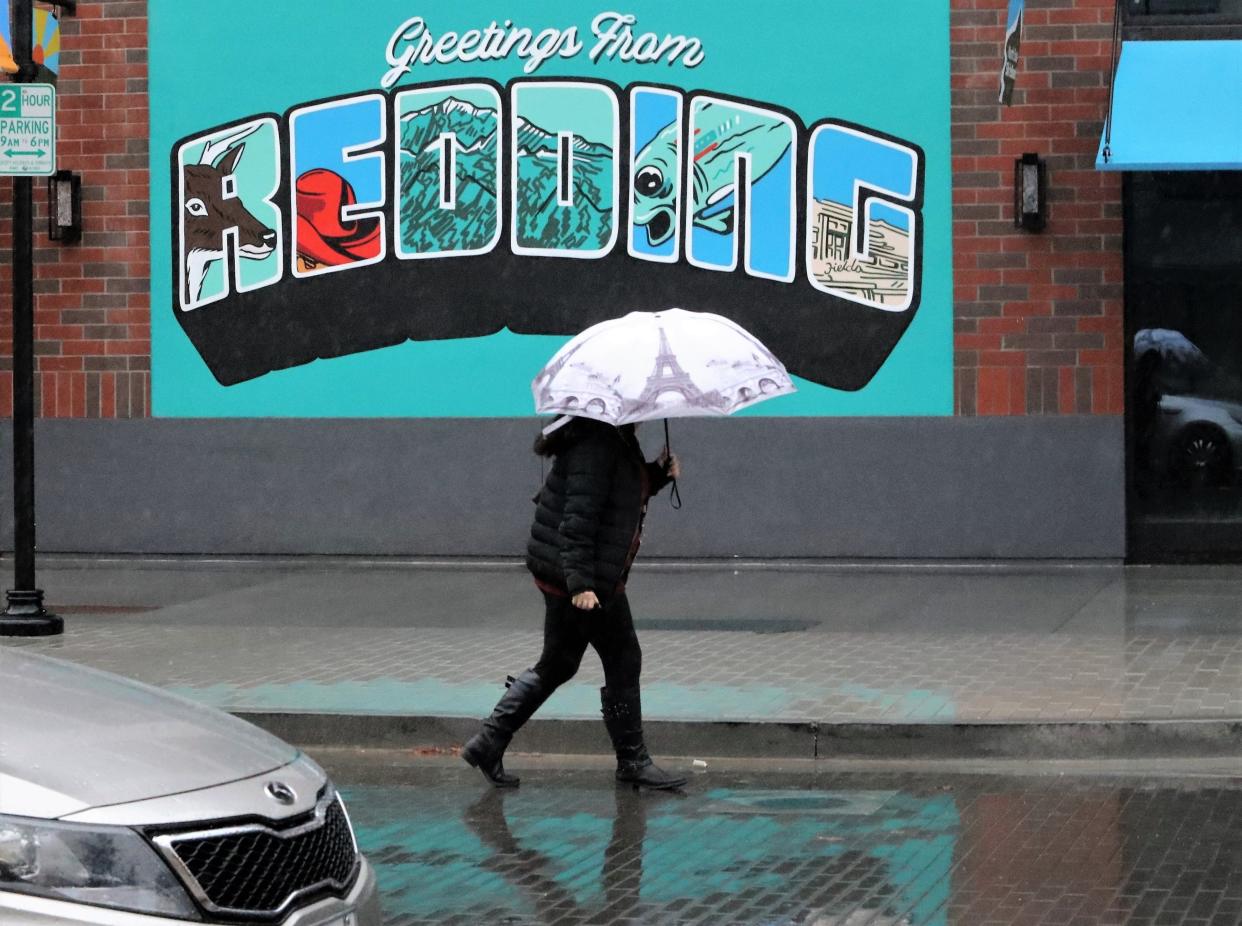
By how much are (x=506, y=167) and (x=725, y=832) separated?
885cm

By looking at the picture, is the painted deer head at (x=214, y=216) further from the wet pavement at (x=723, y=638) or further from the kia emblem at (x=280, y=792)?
the kia emblem at (x=280, y=792)

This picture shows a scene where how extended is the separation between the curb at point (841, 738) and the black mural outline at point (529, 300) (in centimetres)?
656

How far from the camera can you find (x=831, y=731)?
8750mm

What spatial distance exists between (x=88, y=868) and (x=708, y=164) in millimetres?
11668

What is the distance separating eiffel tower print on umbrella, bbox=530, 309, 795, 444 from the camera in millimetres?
7680

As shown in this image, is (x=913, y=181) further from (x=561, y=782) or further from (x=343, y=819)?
(x=343, y=819)

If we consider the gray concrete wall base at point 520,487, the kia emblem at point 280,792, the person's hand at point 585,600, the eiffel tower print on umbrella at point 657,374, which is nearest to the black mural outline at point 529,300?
the gray concrete wall base at point 520,487

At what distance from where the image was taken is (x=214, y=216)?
1581 centimetres

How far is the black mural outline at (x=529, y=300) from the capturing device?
49.3ft

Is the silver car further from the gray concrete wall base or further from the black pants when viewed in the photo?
the gray concrete wall base

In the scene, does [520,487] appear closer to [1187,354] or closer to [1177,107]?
[1187,354]

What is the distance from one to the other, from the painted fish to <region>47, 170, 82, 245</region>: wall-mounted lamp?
4.54 metres
